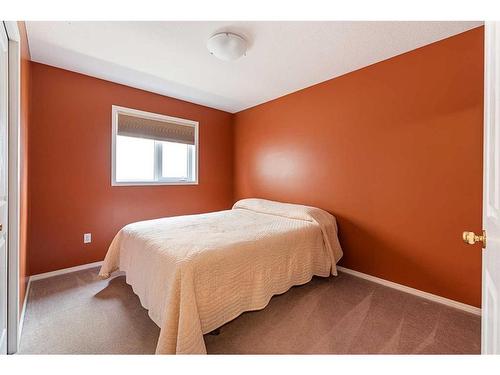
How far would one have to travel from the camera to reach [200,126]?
3.68m

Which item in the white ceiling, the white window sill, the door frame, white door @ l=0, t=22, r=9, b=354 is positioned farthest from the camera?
the white window sill

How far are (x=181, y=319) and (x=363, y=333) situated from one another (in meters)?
1.26

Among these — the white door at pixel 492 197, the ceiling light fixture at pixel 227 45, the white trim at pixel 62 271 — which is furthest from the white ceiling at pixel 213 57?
the white trim at pixel 62 271

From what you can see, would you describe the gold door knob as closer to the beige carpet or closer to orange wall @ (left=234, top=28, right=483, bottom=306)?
the beige carpet

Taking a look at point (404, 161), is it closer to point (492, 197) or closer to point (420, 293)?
point (420, 293)

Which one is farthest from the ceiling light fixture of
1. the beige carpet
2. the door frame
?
the beige carpet

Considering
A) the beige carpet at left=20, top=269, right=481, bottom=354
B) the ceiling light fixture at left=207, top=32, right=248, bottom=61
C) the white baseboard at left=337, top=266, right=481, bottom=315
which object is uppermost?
the ceiling light fixture at left=207, top=32, right=248, bottom=61

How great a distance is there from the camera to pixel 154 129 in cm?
317

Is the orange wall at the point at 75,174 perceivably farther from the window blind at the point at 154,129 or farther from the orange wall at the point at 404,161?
the orange wall at the point at 404,161

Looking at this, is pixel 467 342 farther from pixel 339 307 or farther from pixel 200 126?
pixel 200 126

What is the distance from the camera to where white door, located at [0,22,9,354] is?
3.87 ft

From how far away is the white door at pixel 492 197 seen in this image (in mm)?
734

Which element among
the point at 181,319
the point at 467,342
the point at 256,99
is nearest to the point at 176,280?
the point at 181,319

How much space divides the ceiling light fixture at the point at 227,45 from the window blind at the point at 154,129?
1572 millimetres
